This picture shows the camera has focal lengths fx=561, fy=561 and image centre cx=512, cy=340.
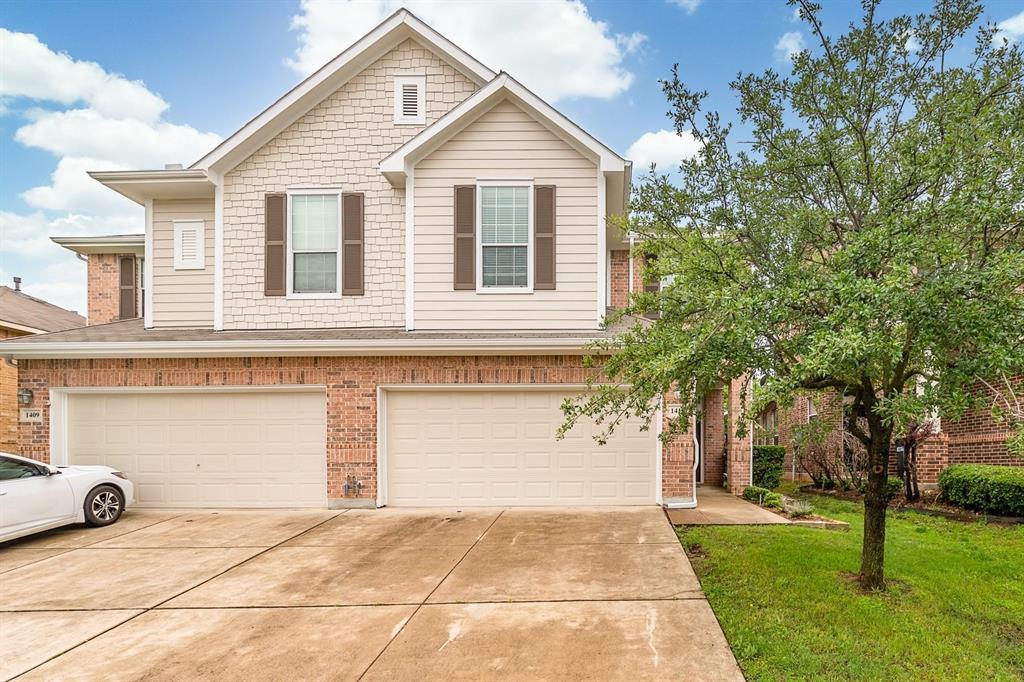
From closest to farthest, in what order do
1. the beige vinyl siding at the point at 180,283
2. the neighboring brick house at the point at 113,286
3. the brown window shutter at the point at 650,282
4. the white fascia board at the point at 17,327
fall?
1. the brown window shutter at the point at 650,282
2. the beige vinyl siding at the point at 180,283
3. the neighboring brick house at the point at 113,286
4. the white fascia board at the point at 17,327

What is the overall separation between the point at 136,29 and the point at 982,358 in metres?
18.3

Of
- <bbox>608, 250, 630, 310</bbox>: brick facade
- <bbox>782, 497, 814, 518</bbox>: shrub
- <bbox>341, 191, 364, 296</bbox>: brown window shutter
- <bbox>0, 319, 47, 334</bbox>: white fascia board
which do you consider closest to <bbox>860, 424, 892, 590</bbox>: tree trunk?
<bbox>782, 497, 814, 518</bbox>: shrub

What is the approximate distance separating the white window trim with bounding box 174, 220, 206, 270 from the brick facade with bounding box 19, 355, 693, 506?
1901mm

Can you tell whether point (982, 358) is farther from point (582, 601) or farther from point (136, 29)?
point (136, 29)

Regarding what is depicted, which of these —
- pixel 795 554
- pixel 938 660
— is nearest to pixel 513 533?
pixel 795 554

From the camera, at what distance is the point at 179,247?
10586mm

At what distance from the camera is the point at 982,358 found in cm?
387

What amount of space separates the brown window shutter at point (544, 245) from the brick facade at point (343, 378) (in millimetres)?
1380

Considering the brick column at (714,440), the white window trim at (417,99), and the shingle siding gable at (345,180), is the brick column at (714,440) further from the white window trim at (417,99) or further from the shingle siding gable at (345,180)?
the white window trim at (417,99)

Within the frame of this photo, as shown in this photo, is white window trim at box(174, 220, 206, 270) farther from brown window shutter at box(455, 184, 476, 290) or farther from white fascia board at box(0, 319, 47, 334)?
white fascia board at box(0, 319, 47, 334)

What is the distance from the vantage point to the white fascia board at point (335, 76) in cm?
1009

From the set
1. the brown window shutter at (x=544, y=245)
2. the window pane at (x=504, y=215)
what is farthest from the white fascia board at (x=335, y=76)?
the brown window shutter at (x=544, y=245)

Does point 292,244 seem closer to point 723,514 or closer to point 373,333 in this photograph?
point 373,333

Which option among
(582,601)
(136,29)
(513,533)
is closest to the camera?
(582,601)
